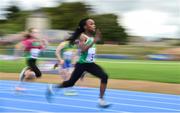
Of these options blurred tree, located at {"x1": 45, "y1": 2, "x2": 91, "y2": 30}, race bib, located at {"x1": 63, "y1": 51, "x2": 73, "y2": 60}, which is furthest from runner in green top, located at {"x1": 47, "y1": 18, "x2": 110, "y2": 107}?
blurred tree, located at {"x1": 45, "y1": 2, "x2": 91, "y2": 30}

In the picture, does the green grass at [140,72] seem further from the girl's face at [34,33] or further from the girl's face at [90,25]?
the girl's face at [90,25]

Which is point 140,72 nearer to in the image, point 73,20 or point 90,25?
point 90,25

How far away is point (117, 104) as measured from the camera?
10.6 metres

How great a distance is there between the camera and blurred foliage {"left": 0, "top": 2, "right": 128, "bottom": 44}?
79.8 m

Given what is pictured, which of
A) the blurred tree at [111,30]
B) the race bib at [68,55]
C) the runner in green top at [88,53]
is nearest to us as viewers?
the runner in green top at [88,53]

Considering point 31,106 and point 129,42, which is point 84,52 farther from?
point 129,42

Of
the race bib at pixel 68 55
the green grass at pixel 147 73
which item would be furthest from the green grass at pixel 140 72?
the race bib at pixel 68 55

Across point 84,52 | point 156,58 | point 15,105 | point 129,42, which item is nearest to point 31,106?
point 15,105

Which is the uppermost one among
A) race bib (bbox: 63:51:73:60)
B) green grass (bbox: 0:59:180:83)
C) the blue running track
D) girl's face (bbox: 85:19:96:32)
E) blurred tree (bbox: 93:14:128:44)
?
girl's face (bbox: 85:19:96:32)

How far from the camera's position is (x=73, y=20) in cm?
8494

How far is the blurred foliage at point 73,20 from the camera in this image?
7975cm

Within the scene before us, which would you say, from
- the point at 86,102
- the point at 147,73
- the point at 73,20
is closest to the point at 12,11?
the point at 73,20

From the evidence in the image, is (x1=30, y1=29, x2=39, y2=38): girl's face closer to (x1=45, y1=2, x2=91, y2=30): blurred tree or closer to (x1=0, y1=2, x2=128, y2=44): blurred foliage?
(x1=0, y1=2, x2=128, y2=44): blurred foliage

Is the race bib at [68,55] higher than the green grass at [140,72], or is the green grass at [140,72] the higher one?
the race bib at [68,55]
